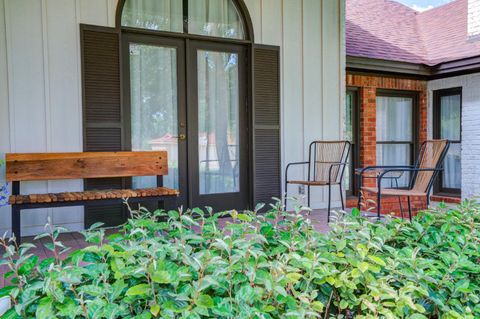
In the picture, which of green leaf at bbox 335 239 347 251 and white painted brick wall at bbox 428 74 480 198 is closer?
green leaf at bbox 335 239 347 251

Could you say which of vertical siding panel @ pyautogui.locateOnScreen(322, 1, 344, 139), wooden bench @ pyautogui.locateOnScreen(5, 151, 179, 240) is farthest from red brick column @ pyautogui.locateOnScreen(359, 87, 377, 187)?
wooden bench @ pyautogui.locateOnScreen(5, 151, 179, 240)

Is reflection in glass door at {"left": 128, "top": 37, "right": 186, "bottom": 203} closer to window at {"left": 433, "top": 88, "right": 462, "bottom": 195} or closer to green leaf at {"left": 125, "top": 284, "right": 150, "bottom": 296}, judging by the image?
green leaf at {"left": 125, "top": 284, "right": 150, "bottom": 296}

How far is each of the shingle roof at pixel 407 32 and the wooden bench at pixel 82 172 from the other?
3.48 meters

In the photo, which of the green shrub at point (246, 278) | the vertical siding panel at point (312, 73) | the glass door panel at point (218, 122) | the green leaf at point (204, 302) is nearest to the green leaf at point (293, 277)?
the green shrub at point (246, 278)

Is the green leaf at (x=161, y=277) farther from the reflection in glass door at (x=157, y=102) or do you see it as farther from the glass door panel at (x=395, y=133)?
the glass door panel at (x=395, y=133)

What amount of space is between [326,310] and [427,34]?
8.01 metres

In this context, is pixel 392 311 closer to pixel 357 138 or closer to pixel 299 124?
pixel 299 124

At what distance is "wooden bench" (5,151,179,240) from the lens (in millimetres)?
3448

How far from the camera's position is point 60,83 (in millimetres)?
4035

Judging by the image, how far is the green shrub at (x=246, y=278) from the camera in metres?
0.91

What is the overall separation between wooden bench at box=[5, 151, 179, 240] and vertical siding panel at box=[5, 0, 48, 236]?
0.23 m

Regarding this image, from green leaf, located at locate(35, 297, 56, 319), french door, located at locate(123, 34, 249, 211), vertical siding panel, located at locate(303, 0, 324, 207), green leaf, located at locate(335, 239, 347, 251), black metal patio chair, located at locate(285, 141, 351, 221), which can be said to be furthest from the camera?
vertical siding panel, located at locate(303, 0, 324, 207)

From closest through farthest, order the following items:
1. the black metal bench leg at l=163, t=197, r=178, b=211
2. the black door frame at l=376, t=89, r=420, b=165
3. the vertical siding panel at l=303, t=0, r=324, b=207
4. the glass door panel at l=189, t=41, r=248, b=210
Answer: the black metal bench leg at l=163, t=197, r=178, b=211 → the glass door panel at l=189, t=41, r=248, b=210 → the vertical siding panel at l=303, t=0, r=324, b=207 → the black door frame at l=376, t=89, r=420, b=165

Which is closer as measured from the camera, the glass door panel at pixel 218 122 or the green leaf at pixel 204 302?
the green leaf at pixel 204 302
